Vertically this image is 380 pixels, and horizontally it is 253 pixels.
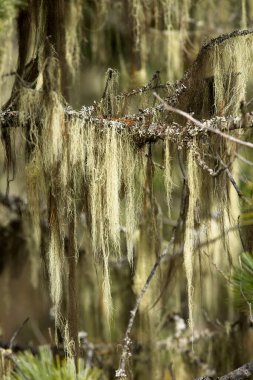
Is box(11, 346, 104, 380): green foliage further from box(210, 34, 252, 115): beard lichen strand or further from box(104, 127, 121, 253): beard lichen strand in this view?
box(210, 34, 252, 115): beard lichen strand

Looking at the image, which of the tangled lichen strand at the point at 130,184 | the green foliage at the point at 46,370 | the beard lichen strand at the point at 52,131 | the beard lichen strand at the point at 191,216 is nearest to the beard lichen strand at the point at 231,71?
Answer: the beard lichen strand at the point at 191,216

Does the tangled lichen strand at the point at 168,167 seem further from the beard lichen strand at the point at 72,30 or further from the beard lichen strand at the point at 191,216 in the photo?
the beard lichen strand at the point at 72,30

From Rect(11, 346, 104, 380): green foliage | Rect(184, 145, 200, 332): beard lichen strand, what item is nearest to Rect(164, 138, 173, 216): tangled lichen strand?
Rect(184, 145, 200, 332): beard lichen strand

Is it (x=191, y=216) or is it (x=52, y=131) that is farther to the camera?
(x=191, y=216)

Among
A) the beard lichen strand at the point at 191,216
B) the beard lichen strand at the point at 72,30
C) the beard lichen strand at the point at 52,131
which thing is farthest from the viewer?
the beard lichen strand at the point at 72,30

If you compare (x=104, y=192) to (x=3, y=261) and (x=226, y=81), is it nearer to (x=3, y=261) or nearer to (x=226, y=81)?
(x=226, y=81)

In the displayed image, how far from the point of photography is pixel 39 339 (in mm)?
6004

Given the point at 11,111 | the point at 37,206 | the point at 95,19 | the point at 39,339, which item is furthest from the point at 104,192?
the point at 39,339

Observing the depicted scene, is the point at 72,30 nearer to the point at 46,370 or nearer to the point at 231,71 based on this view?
the point at 231,71

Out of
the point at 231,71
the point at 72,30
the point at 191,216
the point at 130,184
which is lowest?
the point at 191,216

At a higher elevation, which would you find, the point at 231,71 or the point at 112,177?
the point at 231,71

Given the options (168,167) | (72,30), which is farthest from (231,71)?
(72,30)

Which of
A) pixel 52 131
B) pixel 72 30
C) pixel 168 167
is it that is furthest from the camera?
pixel 72 30

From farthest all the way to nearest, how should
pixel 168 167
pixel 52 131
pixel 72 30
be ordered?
pixel 72 30 < pixel 168 167 < pixel 52 131
